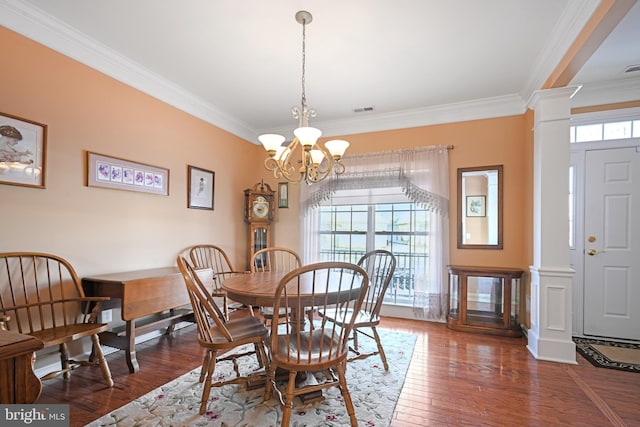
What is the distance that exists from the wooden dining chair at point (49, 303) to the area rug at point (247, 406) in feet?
1.52

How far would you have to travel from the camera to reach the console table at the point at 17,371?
0.93 metres

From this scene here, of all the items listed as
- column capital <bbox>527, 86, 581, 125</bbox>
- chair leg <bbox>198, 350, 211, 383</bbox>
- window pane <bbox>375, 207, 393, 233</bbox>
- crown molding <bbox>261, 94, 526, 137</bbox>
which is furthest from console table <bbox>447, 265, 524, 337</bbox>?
chair leg <bbox>198, 350, 211, 383</bbox>

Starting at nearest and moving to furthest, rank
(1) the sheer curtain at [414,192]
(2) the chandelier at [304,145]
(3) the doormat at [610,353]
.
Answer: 1. (2) the chandelier at [304,145]
2. (3) the doormat at [610,353]
3. (1) the sheer curtain at [414,192]

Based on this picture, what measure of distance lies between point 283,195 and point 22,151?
9.66 ft

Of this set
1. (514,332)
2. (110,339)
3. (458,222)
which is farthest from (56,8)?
(514,332)

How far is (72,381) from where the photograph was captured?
7.19 ft

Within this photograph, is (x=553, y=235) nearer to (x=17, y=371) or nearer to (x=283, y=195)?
(x=283, y=195)

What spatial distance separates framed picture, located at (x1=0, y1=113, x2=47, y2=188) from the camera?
207 centimetres

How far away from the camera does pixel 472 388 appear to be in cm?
214

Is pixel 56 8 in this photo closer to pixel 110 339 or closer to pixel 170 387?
pixel 110 339

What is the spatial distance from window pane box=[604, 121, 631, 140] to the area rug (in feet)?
10.7

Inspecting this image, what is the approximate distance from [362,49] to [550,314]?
290cm

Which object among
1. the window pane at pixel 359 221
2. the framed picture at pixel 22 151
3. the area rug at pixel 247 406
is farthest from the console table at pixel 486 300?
the framed picture at pixel 22 151

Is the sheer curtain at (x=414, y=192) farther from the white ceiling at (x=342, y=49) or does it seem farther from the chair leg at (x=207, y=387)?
the chair leg at (x=207, y=387)
